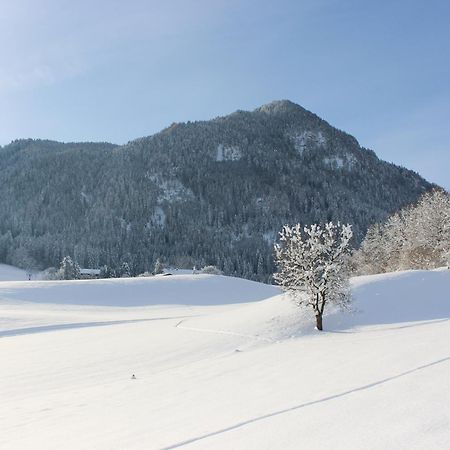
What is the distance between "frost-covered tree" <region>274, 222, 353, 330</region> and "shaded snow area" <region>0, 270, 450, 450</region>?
1547mm

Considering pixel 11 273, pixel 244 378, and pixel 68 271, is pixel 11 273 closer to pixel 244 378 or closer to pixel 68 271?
pixel 68 271

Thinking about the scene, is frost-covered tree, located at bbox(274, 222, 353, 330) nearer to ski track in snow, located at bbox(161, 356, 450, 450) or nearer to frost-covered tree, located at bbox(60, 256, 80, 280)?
ski track in snow, located at bbox(161, 356, 450, 450)

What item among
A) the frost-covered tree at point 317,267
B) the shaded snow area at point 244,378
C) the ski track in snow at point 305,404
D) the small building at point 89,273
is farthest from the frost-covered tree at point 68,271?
the ski track in snow at point 305,404

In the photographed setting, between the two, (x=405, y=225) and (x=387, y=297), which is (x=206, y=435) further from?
(x=405, y=225)

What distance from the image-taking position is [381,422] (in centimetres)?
842

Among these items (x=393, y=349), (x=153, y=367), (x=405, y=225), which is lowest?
(x=153, y=367)

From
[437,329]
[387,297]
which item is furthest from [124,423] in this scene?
[387,297]

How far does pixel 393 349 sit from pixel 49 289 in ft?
170

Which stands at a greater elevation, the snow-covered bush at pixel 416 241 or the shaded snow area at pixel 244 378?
the snow-covered bush at pixel 416 241

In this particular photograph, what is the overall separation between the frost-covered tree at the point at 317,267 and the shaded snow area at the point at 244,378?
155 cm

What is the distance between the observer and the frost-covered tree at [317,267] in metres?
27.7

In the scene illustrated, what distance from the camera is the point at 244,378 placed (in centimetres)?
1581

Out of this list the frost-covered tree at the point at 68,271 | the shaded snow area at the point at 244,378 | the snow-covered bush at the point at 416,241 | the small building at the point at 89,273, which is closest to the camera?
the shaded snow area at the point at 244,378

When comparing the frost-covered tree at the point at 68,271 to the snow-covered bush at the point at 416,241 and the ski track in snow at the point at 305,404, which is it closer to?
the snow-covered bush at the point at 416,241
